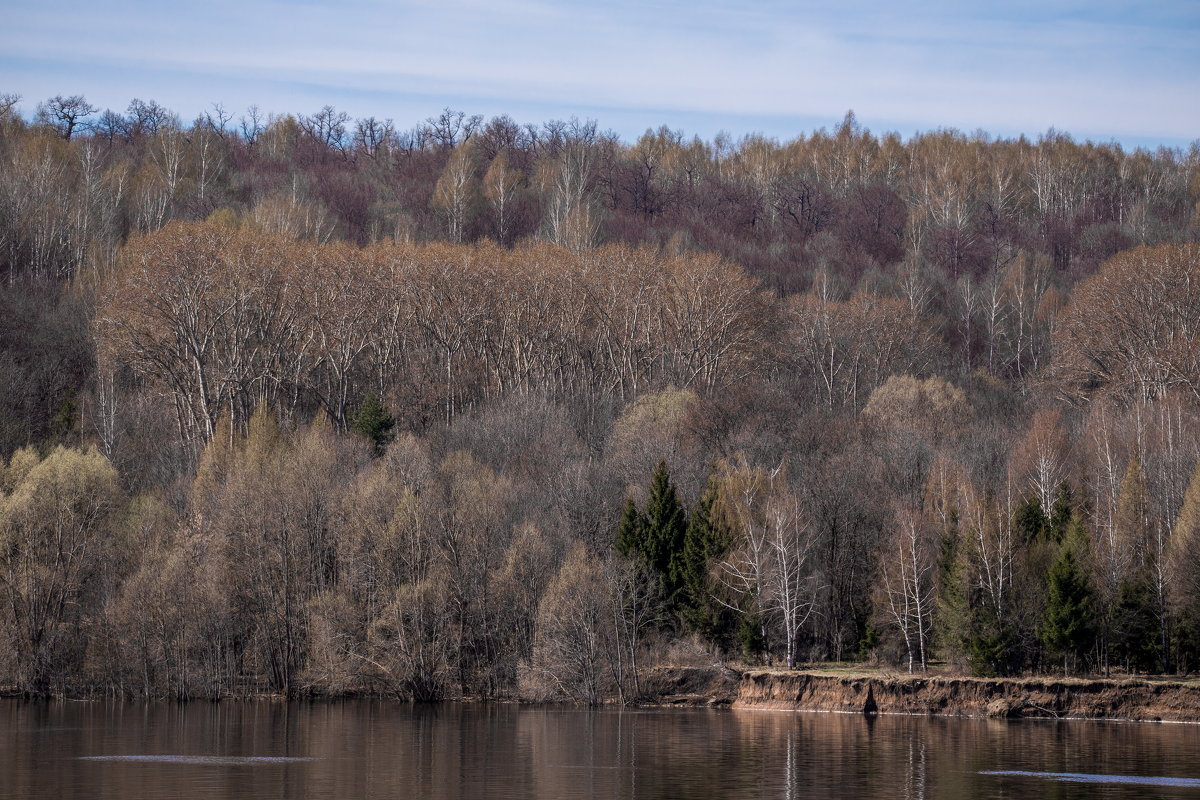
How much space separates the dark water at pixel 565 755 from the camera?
41469 mm

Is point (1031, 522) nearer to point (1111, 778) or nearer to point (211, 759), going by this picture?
point (1111, 778)

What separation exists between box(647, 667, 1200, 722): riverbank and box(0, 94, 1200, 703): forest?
1.54m

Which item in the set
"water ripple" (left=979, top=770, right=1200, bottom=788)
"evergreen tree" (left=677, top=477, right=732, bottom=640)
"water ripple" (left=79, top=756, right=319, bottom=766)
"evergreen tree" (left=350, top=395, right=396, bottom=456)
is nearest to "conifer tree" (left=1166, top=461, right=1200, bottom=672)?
"evergreen tree" (left=677, top=477, right=732, bottom=640)

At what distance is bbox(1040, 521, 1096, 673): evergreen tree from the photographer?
6675 centimetres

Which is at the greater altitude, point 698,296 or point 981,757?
point 698,296

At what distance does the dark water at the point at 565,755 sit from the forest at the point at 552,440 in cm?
620

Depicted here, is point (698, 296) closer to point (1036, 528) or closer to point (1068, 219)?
point (1036, 528)

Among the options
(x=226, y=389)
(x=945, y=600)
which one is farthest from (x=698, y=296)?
(x=945, y=600)

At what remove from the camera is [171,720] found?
61531 millimetres

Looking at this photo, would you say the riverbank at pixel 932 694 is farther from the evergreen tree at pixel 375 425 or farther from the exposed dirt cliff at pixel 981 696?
the evergreen tree at pixel 375 425

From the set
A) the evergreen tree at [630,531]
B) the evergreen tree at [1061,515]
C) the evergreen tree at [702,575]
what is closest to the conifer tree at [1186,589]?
the evergreen tree at [1061,515]

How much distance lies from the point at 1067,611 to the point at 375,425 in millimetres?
44845

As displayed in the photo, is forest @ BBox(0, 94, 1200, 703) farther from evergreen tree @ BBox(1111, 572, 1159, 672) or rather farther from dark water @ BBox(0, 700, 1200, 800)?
dark water @ BBox(0, 700, 1200, 800)

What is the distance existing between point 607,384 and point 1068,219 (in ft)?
225
